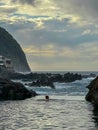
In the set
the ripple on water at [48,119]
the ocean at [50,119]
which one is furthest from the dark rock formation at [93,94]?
the ripple on water at [48,119]

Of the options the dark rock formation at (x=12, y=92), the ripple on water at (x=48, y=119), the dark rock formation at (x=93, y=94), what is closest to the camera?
the ripple on water at (x=48, y=119)

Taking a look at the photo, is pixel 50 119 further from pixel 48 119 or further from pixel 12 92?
pixel 12 92

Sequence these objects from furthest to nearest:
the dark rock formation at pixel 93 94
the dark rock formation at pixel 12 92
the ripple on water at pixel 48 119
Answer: the dark rock formation at pixel 12 92 < the dark rock formation at pixel 93 94 < the ripple on water at pixel 48 119

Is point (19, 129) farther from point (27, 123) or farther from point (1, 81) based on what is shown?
point (1, 81)

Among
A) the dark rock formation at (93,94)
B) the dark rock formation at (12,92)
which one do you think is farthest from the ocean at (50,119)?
the dark rock formation at (12,92)

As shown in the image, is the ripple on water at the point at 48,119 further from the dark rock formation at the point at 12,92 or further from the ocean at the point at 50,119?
the dark rock formation at the point at 12,92

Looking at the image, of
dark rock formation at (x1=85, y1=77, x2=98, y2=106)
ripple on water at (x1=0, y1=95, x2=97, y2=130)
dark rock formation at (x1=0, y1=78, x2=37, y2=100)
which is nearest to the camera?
ripple on water at (x1=0, y1=95, x2=97, y2=130)

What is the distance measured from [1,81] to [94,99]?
24.1 m

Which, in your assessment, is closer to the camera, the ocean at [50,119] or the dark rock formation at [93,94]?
the ocean at [50,119]

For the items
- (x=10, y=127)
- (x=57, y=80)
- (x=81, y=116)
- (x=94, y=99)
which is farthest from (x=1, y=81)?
(x=57, y=80)

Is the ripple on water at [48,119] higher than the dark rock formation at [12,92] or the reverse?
the reverse

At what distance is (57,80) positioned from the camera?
137125mm

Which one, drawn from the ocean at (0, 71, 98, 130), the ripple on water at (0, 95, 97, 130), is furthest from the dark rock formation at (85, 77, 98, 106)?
the ripple on water at (0, 95, 97, 130)

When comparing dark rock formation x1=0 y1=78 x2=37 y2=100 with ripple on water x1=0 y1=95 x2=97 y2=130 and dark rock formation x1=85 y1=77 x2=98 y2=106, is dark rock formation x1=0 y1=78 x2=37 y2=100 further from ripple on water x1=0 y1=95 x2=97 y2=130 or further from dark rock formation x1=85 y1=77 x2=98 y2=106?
ripple on water x1=0 y1=95 x2=97 y2=130
